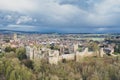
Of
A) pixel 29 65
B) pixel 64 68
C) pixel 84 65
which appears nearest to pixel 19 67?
pixel 29 65

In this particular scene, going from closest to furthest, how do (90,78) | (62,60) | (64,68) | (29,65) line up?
1. (90,78)
2. (64,68)
3. (29,65)
4. (62,60)

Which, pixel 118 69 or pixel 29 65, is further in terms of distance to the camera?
pixel 29 65

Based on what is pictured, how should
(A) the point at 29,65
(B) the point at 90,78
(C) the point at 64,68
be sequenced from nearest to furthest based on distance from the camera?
(B) the point at 90,78 < (C) the point at 64,68 < (A) the point at 29,65

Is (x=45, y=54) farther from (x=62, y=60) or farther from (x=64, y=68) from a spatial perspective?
(x=64, y=68)

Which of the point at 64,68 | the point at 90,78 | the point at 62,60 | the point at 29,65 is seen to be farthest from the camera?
the point at 62,60

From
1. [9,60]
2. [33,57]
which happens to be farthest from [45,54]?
[9,60]

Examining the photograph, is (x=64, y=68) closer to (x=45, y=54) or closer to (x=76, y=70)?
(x=76, y=70)

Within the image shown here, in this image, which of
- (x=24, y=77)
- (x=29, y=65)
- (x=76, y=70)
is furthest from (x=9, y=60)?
(x=76, y=70)

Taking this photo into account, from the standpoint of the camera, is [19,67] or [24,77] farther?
[19,67]
